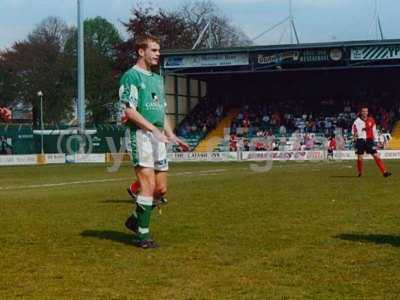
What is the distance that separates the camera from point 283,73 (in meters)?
58.7

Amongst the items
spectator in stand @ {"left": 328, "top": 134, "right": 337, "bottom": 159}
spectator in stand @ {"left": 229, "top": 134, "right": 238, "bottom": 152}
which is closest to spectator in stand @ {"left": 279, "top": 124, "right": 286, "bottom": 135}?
spectator in stand @ {"left": 229, "top": 134, "right": 238, "bottom": 152}

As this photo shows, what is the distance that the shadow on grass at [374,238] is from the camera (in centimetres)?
870

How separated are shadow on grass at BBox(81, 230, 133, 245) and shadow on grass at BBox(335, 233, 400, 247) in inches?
96.3

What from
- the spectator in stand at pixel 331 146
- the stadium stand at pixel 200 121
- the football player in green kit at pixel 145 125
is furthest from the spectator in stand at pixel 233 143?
the football player in green kit at pixel 145 125

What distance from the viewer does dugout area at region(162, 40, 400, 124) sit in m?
50.5

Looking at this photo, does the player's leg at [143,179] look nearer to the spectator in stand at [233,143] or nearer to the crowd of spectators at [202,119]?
the spectator in stand at [233,143]

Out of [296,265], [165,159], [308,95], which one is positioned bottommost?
[296,265]

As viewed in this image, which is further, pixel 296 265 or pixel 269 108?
pixel 269 108

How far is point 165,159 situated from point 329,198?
6.78 metres

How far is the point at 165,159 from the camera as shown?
8773 millimetres

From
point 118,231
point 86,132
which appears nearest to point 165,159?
point 118,231

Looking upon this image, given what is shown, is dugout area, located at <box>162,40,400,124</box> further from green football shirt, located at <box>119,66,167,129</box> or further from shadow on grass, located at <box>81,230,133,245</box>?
green football shirt, located at <box>119,66,167,129</box>

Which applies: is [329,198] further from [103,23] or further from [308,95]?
[103,23]

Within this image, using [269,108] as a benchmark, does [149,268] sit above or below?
below
